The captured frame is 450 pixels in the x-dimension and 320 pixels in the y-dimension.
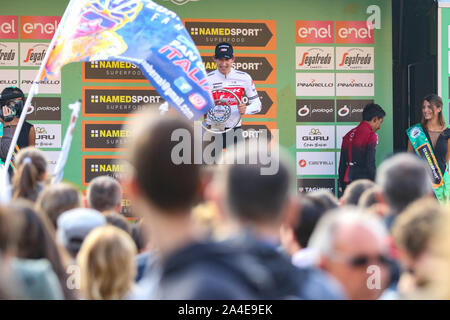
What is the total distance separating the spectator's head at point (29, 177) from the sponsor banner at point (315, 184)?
5.67 metres

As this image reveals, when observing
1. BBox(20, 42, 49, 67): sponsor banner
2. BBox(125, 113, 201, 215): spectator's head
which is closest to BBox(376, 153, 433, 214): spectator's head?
BBox(125, 113, 201, 215): spectator's head

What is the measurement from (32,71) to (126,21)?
3.86 m

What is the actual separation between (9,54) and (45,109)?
0.83 meters

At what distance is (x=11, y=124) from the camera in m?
8.42

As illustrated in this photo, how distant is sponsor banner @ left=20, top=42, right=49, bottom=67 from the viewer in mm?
9406

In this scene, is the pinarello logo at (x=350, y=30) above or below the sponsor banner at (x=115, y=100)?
above

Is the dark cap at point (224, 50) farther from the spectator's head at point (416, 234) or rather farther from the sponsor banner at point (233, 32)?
the spectator's head at point (416, 234)

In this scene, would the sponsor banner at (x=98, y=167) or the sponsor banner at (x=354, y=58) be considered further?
the sponsor banner at (x=354, y=58)

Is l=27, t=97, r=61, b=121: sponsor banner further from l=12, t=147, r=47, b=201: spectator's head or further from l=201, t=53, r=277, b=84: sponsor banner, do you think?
l=12, t=147, r=47, b=201: spectator's head

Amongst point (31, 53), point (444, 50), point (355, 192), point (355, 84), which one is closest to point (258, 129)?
point (355, 84)

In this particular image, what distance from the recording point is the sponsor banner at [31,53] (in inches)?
370

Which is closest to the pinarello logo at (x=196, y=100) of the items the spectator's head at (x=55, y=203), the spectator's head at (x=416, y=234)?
the spectator's head at (x=55, y=203)

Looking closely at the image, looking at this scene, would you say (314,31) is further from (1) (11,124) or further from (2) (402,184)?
(2) (402,184)

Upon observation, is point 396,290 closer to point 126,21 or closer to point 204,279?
point 204,279
